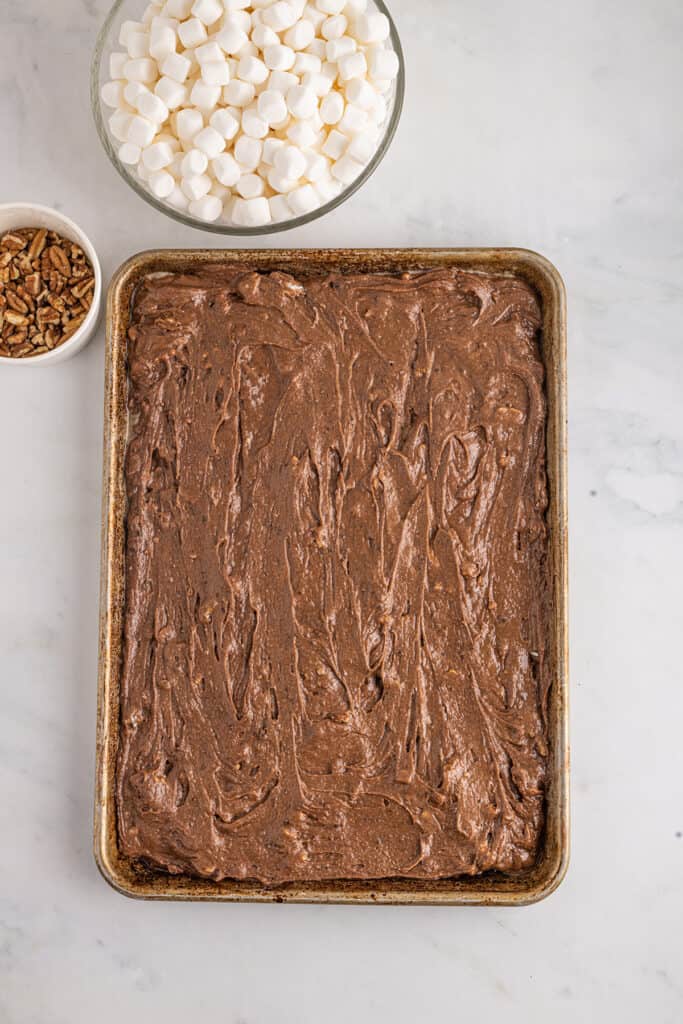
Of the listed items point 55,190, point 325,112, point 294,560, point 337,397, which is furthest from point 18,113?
point 294,560

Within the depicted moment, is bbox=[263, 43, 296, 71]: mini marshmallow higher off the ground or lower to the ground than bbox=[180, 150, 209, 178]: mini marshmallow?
higher

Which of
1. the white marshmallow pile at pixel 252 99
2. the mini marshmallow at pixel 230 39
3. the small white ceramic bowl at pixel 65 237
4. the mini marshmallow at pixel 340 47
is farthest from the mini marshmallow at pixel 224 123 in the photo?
the small white ceramic bowl at pixel 65 237

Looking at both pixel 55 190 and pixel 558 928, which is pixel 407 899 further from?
pixel 55 190

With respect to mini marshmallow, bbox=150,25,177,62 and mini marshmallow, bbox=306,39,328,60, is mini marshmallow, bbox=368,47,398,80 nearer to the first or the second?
mini marshmallow, bbox=306,39,328,60

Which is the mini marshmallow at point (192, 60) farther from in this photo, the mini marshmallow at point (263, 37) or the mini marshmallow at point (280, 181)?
the mini marshmallow at point (280, 181)

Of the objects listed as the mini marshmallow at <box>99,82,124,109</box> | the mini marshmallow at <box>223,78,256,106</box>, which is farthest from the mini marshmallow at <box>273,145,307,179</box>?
the mini marshmallow at <box>99,82,124,109</box>

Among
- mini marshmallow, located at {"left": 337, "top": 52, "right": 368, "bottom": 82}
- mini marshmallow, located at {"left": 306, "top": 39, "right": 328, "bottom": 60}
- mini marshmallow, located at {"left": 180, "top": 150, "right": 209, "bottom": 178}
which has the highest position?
mini marshmallow, located at {"left": 306, "top": 39, "right": 328, "bottom": 60}

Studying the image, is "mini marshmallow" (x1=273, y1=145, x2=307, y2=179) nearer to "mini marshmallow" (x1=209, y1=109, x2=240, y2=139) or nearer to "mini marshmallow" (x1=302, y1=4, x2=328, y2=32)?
"mini marshmallow" (x1=209, y1=109, x2=240, y2=139)

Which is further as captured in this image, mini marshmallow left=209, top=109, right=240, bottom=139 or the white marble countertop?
the white marble countertop
